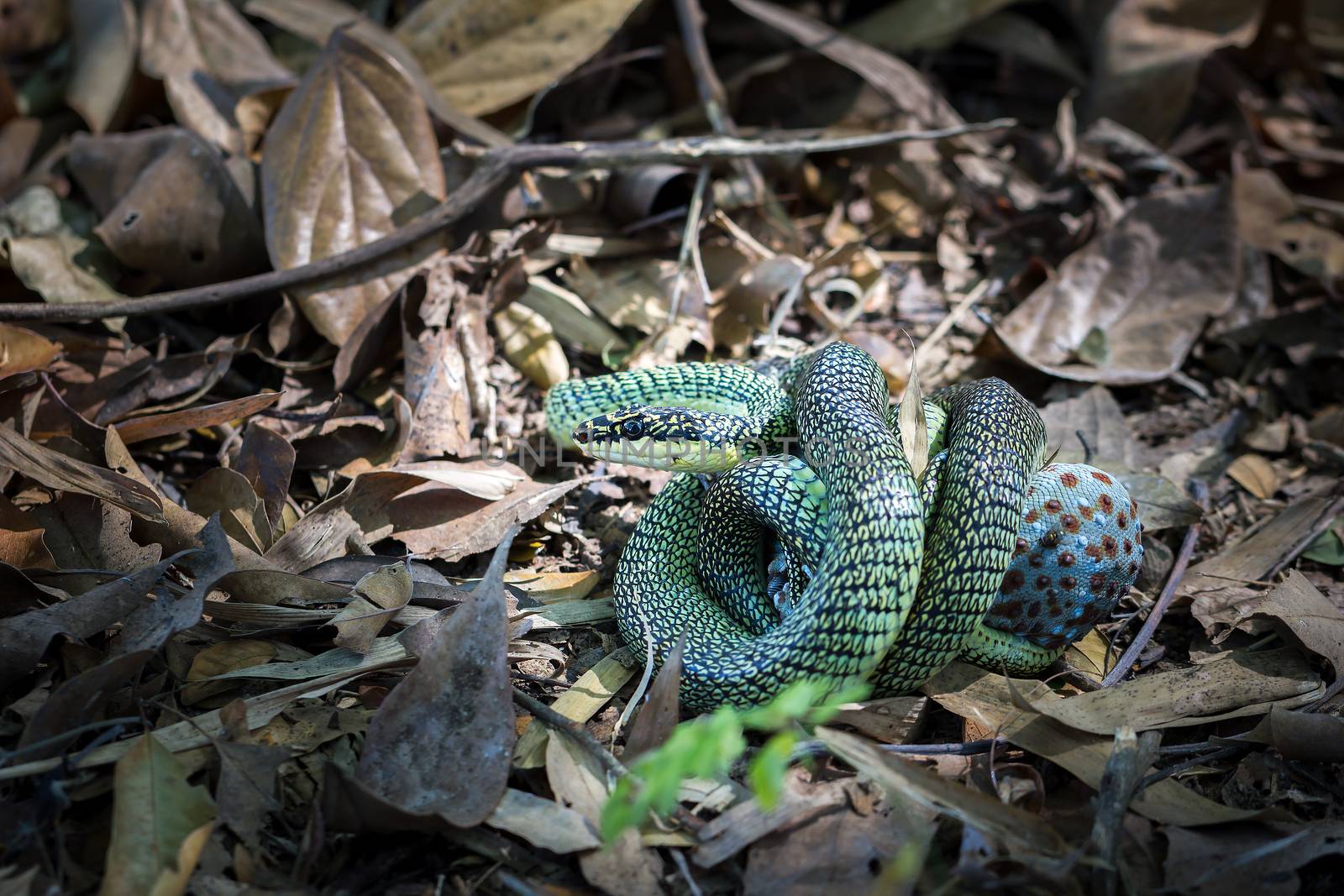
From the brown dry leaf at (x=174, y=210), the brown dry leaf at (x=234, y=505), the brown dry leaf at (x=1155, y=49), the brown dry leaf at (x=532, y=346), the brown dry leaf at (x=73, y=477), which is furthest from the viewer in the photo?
the brown dry leaf at (x=1155, y=49)

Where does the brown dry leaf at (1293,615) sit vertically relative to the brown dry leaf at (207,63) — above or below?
below

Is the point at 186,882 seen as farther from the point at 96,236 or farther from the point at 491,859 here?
the point at 96,236

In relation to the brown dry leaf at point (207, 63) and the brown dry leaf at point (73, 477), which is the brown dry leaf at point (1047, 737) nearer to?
the brown dry leaf at point (73, 477)

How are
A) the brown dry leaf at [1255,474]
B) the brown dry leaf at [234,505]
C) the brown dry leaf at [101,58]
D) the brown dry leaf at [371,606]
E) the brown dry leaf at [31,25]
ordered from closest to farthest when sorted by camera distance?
1. the brown dry leaf at [371,606]
2. the brown dry leaf at [234,505]
3. the brown dry leaf at [1255,474]
4. the brown dry leaf at [101,58]
5. the brown dry leaf at [31,25]

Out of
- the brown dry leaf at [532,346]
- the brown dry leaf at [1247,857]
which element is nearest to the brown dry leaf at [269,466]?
the brown dry leaf at [532,346]

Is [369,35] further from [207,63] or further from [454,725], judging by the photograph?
[454,725]

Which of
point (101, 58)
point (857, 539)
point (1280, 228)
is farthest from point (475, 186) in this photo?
point (1280, 228)
